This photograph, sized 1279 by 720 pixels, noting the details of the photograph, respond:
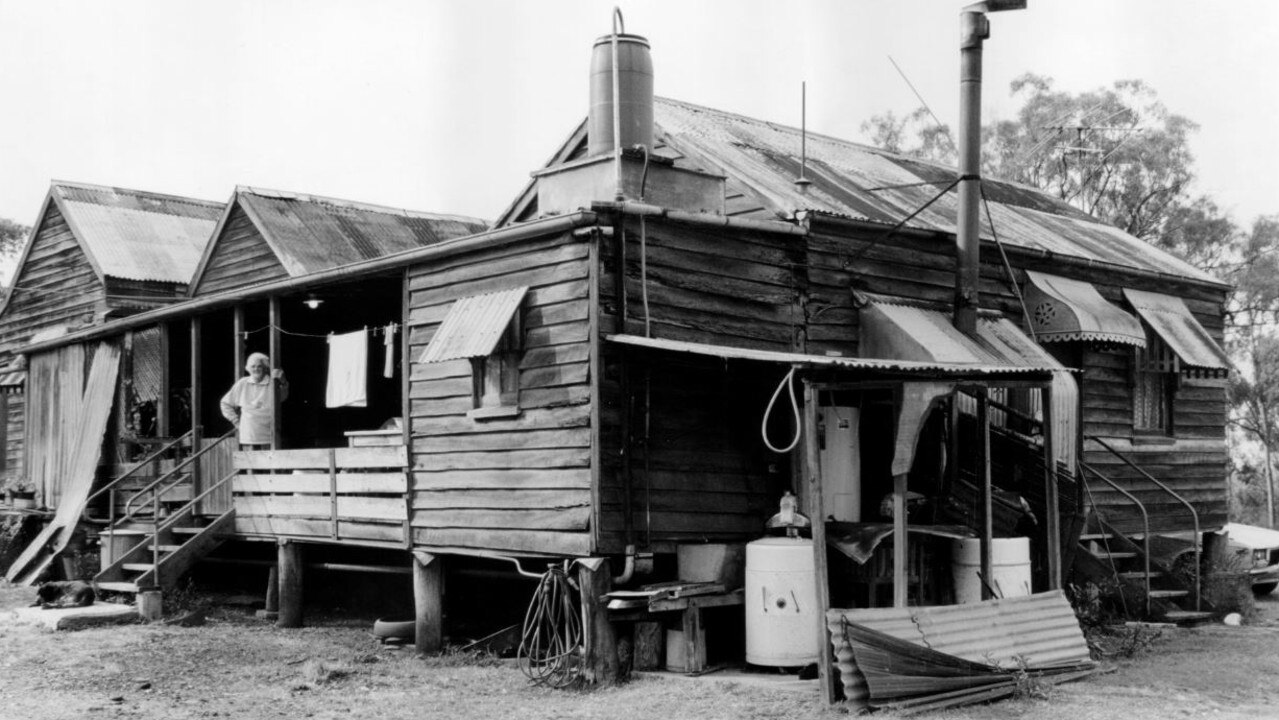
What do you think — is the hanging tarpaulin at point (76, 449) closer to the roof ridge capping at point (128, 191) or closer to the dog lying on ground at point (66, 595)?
the dog lying on ground at point (66, 595)

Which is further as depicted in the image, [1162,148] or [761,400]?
[1162,148]

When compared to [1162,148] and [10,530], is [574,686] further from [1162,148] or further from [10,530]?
[1162,148]

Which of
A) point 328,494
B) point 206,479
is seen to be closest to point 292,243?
point 206,479

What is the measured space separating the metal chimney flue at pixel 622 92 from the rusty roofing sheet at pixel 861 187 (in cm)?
144

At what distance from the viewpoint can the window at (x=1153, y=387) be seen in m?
19.4

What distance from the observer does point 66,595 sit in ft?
53.9

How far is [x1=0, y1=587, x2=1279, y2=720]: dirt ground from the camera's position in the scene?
10458 millimetres

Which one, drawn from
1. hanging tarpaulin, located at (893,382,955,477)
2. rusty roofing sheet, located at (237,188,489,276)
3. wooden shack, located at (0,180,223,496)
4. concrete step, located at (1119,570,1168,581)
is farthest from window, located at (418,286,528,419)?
wooden shack, located at (0,180,223,496)

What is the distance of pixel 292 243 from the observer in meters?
23.2

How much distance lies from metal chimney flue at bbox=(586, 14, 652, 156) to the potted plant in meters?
12.9

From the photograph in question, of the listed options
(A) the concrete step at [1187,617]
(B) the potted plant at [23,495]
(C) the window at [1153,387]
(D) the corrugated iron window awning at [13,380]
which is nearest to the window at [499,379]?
(A) the concrete step at [1187,617]

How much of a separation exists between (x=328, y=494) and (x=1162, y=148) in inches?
1136

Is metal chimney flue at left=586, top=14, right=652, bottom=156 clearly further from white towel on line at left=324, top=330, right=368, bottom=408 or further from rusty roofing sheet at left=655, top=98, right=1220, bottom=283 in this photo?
white towel on line at left=324, top=330, right=368, bottom=408

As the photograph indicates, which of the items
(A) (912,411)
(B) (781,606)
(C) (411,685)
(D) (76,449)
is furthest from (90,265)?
(A) (912,411)
